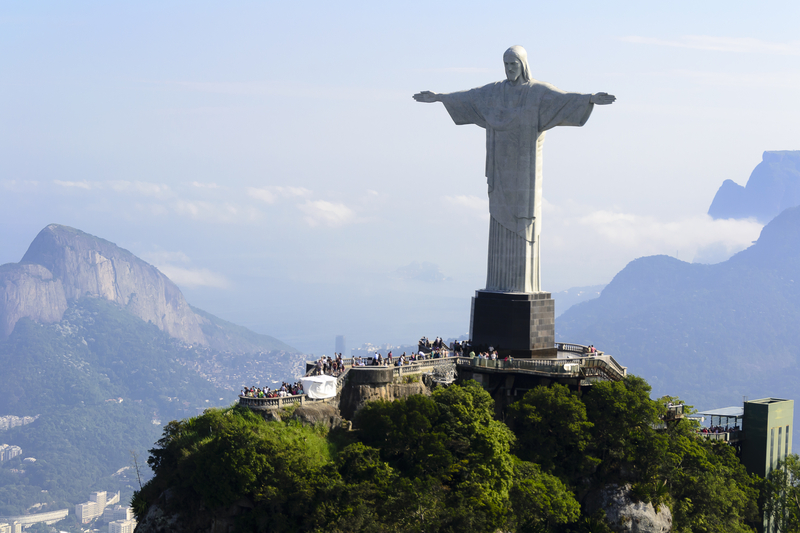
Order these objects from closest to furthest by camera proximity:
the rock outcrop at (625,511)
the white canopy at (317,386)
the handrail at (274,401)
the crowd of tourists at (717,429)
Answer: the handrail at (274,401) → the white canopy at (317,386) → the rock outcrop at (625,511) → the crowd of tourists at (717,429)

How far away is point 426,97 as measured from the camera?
54531mm

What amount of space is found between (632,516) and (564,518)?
505 centimetres

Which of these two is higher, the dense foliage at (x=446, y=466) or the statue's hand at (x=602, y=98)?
the statue's hand at (x=602, y=98)

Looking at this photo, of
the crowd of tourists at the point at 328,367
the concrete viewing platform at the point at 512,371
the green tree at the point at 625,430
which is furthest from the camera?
the concrete viewing platform at the point at 512,371

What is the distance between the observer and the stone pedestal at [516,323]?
50.7 m

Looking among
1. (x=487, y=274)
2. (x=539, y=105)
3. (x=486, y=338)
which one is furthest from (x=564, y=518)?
(x=539, y=105)

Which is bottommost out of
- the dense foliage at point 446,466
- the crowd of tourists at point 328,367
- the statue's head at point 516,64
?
the dense foliage at point 446,466

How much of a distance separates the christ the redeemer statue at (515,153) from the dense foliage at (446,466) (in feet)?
27.3

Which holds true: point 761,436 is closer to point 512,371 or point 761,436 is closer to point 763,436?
point 763,436

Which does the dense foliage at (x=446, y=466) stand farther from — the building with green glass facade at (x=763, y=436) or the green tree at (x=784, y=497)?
the building with green glass facade at (x=763, y=436)

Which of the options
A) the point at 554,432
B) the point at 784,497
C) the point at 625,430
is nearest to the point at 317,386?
the point at 554,432

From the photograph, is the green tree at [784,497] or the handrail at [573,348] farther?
the green tree at [784,497]

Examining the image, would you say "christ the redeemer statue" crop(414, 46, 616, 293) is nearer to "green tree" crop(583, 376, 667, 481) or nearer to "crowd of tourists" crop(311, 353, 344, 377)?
"green tree" crop(583, 376, 667, 481)

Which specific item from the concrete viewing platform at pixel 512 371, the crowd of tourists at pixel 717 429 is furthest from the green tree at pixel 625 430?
the crowd of tourists at pixel 717 429
